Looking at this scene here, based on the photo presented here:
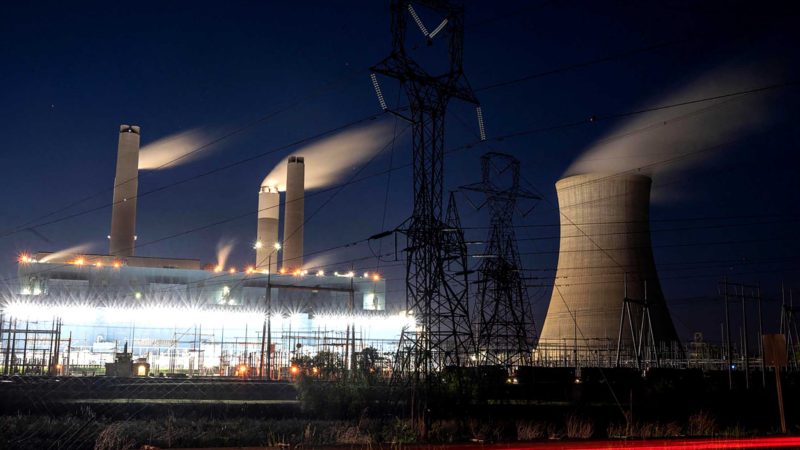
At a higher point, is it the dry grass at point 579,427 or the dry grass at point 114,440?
the dry grass at point 114,440

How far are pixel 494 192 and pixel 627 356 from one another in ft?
37.5

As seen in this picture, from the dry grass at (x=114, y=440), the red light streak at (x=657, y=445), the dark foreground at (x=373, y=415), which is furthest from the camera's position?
the dark foreground at (x=373, y=415)

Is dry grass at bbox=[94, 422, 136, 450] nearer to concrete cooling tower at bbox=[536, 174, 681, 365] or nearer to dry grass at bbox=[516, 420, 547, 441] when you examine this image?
dry grass at bbox=[516, 420, 547, 441]

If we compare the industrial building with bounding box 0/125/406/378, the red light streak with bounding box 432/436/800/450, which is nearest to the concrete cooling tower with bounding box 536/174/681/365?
the industrial building with bounding box 0/125/406/378

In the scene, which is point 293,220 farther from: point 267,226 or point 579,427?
point 579,427

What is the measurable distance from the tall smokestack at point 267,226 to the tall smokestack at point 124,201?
32.7 feet

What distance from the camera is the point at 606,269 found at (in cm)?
3494

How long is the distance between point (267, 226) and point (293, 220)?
2981mm

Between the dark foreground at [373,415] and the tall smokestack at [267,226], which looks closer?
the dark foreground at [373,415]

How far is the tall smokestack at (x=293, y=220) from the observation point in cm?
5662

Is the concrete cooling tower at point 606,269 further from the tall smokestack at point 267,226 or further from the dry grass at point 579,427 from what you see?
the tall smokestack at point 267,226

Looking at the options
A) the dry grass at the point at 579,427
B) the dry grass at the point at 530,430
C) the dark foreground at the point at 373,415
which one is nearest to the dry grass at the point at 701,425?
the dark foreground at the point at 373,415

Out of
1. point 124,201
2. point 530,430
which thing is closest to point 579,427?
point 530,430

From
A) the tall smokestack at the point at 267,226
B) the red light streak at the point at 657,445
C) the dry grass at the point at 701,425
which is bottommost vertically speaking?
the dry grass at the point at 701,425
